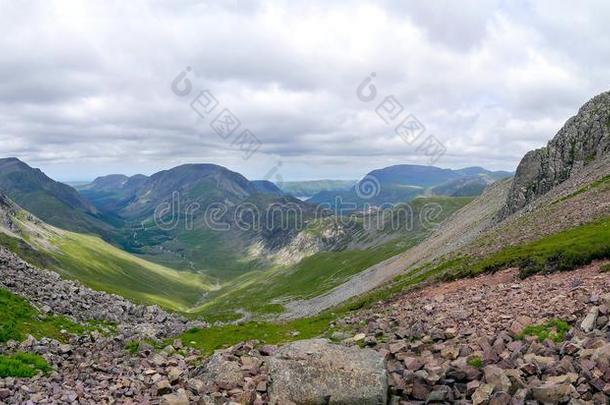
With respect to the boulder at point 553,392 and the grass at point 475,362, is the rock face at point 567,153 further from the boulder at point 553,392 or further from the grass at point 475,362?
the boulder at point 553,392

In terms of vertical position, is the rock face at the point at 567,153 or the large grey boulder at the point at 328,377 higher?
the rock face at the point at 567,153

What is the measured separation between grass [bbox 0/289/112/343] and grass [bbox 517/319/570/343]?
30.6 m

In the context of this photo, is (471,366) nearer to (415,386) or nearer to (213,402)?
(415,386)

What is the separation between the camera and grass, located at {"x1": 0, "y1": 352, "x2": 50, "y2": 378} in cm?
2280

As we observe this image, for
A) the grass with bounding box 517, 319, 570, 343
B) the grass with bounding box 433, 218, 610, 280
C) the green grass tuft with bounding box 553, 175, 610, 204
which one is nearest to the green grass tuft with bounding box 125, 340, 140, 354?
the grass with bounding box 517, 319, 570, 343

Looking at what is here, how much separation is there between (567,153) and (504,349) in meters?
100

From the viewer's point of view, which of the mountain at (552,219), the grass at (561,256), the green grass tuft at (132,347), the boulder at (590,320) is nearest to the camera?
the boulder at (590,320)

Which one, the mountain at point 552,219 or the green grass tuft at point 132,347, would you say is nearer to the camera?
the green grass tuft at point 132,347

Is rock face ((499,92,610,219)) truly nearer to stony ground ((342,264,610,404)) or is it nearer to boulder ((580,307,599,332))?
stony ground ((342,264,610,404))

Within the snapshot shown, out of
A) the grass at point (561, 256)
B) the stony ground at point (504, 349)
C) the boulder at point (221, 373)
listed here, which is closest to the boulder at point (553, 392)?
the stony ground at point (504, 349)

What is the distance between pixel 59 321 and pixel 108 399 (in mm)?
24864

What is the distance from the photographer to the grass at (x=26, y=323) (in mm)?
33019

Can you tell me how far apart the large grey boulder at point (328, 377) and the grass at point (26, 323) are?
20991 millimetres

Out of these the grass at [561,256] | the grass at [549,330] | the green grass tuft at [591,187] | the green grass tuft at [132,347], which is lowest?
the green grass tuft at [132,347]
